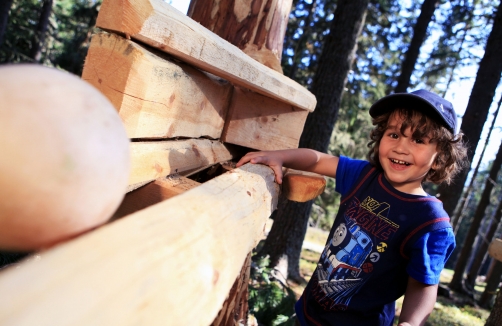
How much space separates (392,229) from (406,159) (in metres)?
0.39

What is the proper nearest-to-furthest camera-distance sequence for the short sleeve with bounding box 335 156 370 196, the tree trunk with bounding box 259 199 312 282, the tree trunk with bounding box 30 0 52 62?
the short sleeve with bounding box 335 156 370 196
the tree trunk with bounding box 259 199 312 282
the tree trunk with bounding box 30 0 52 62

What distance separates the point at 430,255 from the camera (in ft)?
6.07

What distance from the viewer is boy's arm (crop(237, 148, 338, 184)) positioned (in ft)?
6.48

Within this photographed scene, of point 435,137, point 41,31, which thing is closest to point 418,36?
point 435,137

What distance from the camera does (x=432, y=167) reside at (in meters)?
2.28

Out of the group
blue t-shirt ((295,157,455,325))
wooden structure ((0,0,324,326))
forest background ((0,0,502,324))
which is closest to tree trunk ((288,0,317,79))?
forest background ((0,0,502,324))

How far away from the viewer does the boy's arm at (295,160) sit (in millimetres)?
1974

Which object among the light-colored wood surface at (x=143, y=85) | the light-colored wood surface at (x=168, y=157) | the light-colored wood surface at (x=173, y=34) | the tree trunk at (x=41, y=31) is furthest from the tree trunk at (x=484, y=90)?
the tree trunk at (x=41, y=31)

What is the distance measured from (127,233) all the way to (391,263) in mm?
1745

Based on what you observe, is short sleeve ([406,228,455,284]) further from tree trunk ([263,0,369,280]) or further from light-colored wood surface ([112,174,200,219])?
tree trunk ([263,0,369,280])

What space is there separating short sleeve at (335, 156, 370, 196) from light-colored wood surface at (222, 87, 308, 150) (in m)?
0.34

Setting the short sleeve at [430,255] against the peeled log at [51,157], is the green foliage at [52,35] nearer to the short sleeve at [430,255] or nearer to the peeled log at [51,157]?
the short sleeve at [430,255]

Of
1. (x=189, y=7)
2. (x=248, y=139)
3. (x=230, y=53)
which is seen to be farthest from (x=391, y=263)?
(x=189, y=7)

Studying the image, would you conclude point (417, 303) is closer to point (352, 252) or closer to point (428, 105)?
point (352, 252)
